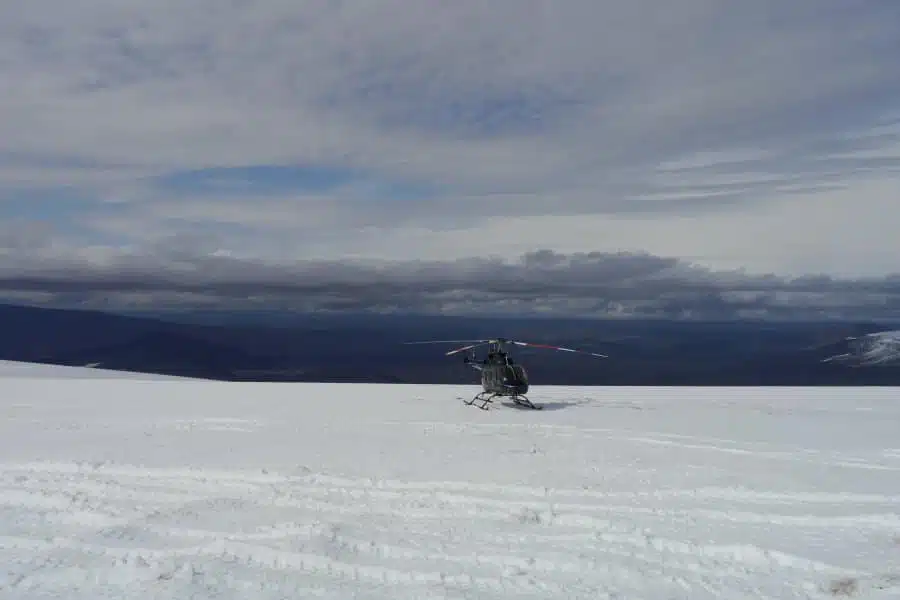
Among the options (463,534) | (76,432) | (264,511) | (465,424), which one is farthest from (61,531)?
(465,424)

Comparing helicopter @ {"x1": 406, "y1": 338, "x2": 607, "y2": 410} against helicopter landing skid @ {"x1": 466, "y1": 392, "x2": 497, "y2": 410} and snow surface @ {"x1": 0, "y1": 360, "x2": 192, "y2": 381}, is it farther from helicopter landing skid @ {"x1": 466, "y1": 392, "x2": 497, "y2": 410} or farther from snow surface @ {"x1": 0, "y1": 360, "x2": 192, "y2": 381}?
snow surface @ {"x1": 0, "y1": 360, "x2": 192, "y2": 381}

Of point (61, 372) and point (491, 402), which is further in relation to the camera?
point (61, 372)

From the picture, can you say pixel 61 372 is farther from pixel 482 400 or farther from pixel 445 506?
pixel 445 506

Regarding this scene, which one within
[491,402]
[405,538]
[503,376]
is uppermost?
[503,376]

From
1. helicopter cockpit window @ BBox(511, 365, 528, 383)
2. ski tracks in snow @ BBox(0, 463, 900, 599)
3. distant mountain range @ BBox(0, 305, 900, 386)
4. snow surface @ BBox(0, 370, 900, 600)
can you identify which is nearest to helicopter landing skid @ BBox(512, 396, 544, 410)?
helicopter cockpit window @ BBox(511, 365, 528, 383)

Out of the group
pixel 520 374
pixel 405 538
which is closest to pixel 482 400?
pixel 520 374

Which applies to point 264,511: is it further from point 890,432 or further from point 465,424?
point 890,432
